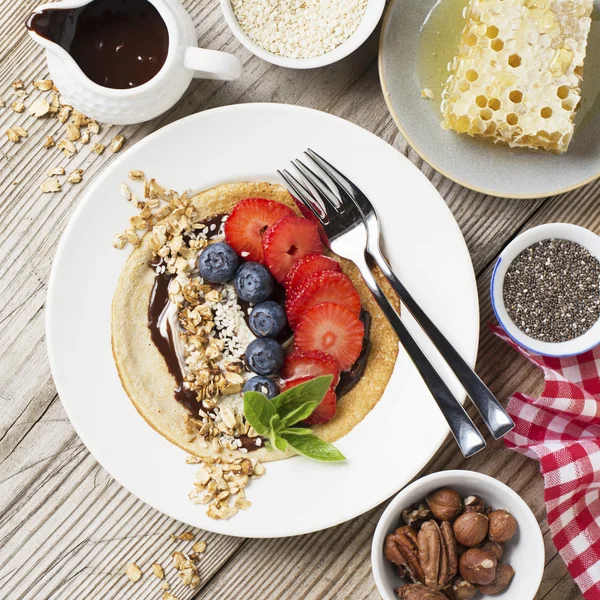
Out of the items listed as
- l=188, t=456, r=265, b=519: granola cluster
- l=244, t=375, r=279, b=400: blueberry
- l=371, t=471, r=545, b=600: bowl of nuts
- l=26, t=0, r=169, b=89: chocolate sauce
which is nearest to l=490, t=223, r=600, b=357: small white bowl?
l=371, t=471, r=545, b=600: bowl of nuts

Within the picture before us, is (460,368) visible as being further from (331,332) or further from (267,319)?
(267,319)

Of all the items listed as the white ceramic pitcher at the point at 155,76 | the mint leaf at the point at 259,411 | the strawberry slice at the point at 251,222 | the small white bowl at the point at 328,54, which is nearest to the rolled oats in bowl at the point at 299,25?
the small white bowl at the point at 328,54

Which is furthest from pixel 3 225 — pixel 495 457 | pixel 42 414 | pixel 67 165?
pixel 495 457

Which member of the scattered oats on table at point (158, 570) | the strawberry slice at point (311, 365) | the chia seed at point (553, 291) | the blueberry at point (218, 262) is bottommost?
the scattered oats on table at point (158, 570)

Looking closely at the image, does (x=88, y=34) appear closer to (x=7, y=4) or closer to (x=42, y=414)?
(x=7, y=4)

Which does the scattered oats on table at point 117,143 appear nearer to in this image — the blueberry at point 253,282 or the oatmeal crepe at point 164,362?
the oatmeal crepe at point 164,362

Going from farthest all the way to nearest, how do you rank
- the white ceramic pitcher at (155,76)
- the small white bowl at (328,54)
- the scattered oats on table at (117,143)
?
the scattered oats on table at (117,143), the small white bowl at (328,54), the white ceramic pitcher at (155,76)
